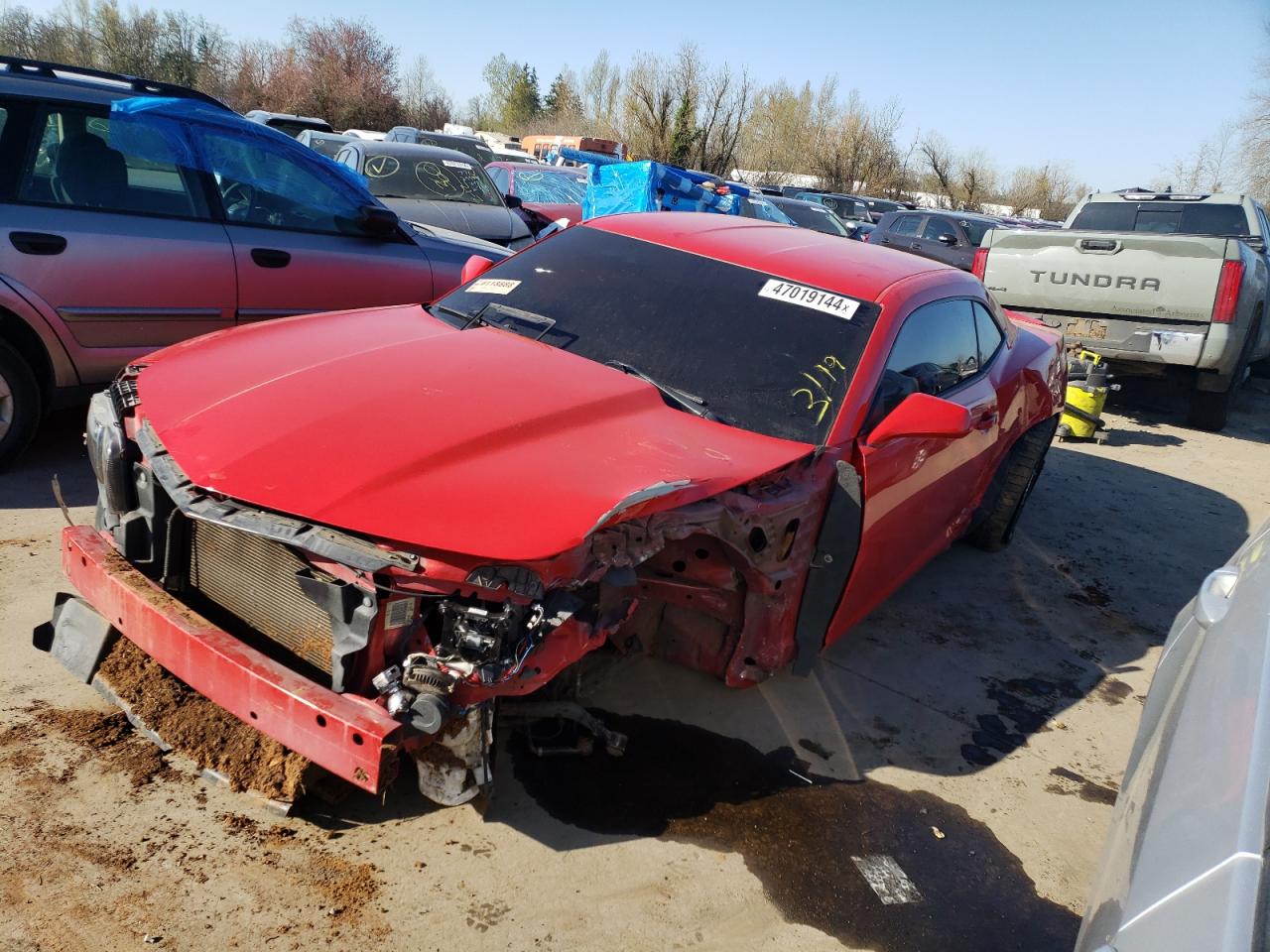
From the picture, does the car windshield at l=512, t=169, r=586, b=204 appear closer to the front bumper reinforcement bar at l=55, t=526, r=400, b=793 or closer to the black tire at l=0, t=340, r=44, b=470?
the black tire at l=0, t=340, r=44, b=470

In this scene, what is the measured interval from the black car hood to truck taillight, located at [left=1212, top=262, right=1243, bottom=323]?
20.8 ft

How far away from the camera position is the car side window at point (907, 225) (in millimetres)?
14805

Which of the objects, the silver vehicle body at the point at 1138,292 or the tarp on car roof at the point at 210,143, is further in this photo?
the silver vehicle body at the point at 1138,292

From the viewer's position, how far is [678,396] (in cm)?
314

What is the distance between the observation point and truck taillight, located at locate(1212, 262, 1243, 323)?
7613 mm

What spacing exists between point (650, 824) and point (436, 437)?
1.30m

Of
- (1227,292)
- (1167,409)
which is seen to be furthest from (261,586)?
(1167,409)

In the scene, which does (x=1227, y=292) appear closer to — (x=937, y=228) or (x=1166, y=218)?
(x=1166, y=218)

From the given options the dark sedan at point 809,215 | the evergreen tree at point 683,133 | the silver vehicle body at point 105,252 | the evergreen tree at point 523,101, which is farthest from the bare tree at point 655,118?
the evergreen tree at point 523,101

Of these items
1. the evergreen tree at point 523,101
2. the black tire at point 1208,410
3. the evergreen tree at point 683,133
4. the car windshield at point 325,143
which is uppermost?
the evergreen tree at point 523,101

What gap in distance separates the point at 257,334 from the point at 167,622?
4.22 feet

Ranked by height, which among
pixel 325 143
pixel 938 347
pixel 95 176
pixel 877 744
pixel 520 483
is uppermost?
pixel 325 143

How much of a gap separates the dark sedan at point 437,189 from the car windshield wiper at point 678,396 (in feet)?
20.0

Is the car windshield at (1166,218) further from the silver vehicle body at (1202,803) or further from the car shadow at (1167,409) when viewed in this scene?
the silver vehicle body at (1202,803)
